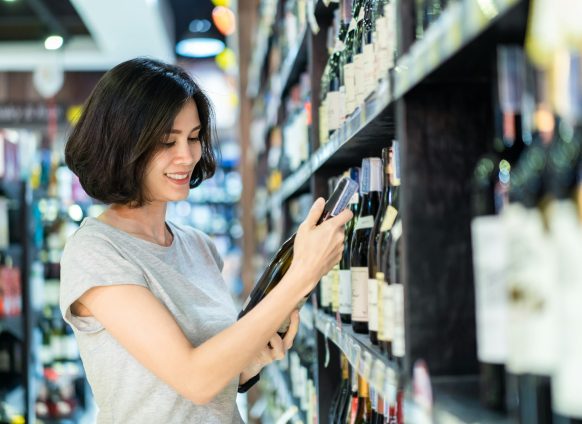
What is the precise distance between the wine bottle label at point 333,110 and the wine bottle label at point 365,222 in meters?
0.28

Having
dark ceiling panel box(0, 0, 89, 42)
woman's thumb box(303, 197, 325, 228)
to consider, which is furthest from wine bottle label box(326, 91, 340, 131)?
dark ceiling panel box(0, 0, 89, 42)

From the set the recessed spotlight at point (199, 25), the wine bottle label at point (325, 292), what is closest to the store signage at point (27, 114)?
the recessed spotlight at point (199, 25)

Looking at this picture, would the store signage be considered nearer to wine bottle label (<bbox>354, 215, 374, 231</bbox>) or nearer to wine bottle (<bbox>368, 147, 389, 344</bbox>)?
wine bottle label (<bbox>354, 215, 374, 231</bbox>)

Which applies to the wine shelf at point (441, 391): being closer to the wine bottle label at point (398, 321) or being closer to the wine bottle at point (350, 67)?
the wine bottle label at point (398, 321)

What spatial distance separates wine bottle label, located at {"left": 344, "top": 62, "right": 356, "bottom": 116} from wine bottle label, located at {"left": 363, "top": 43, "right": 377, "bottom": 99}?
7.3 inches

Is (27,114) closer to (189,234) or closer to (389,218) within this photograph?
(189,234)

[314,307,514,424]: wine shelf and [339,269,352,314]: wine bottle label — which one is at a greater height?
[339,269,352,314]: wine bottle label

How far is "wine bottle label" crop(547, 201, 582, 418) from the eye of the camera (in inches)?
30.6

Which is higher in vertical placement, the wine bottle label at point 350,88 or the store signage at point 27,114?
the store signage at point 27,114

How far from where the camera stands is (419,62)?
1.07 m

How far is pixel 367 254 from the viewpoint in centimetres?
200

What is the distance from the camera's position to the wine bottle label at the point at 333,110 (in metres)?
2.19

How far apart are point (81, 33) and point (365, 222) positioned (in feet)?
29.5

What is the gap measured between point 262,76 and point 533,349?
512 cm
